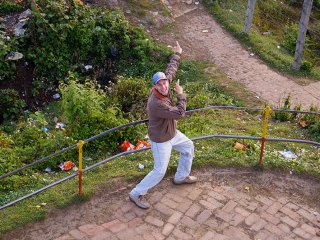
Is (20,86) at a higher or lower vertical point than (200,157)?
lower

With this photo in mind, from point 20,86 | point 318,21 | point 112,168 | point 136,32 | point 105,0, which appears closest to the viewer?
point 112,168

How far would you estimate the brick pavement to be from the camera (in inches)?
245

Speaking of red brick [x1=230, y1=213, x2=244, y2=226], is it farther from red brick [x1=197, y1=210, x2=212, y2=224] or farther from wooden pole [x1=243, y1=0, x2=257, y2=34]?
wooden pole [x1=243, y1=0, x2=257, y2=34]

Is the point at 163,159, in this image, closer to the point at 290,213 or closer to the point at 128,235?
the point at 128,235

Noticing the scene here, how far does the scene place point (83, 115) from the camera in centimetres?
784

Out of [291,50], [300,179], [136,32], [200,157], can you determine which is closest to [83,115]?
[200,157]

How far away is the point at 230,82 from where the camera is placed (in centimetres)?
1085

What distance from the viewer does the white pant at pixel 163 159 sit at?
6262 mm

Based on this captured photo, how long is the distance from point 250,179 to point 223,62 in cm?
494

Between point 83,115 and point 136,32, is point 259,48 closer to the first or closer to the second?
point 136,32

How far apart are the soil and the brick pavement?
121 millimetres

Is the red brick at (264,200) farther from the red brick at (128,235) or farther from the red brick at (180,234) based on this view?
the red brick at (128,235)

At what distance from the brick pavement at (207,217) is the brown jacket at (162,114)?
3.32 feet

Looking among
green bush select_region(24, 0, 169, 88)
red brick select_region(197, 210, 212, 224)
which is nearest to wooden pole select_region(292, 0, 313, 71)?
green bush select_region(24, 0, 169, 88)
